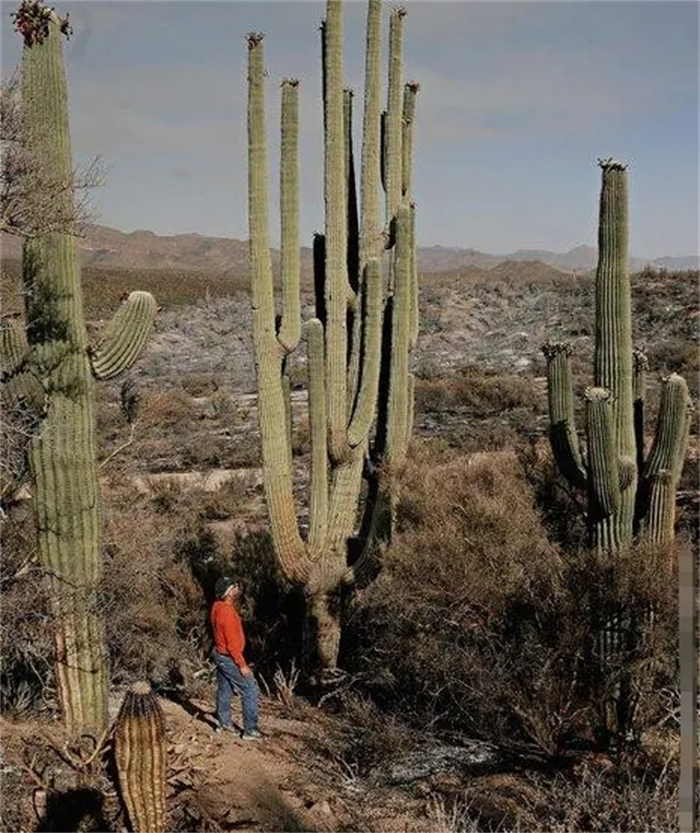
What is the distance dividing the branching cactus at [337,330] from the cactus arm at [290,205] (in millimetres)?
10

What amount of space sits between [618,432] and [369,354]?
238cm

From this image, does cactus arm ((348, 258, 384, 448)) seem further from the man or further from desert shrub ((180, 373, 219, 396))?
desert shrub ((180, 373, 219, 396))

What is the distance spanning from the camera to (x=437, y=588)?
26.2ft

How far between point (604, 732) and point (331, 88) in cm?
588

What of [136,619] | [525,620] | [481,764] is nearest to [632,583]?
[525,620]

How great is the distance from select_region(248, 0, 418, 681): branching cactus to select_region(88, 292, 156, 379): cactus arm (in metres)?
1.79

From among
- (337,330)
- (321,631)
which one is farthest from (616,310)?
(321,631)

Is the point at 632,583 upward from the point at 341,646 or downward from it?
upward

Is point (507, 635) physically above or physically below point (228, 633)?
below

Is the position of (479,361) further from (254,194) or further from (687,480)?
(254,194)

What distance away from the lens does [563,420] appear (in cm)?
826

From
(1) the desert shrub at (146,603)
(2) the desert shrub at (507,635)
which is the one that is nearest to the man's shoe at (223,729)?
(1) the desert shrub at (146,603)

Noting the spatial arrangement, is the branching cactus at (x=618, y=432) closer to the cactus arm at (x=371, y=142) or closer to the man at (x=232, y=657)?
the cactus arm at (x=371, y=142)

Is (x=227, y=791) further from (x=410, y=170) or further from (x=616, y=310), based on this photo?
(x=410, y=170)
